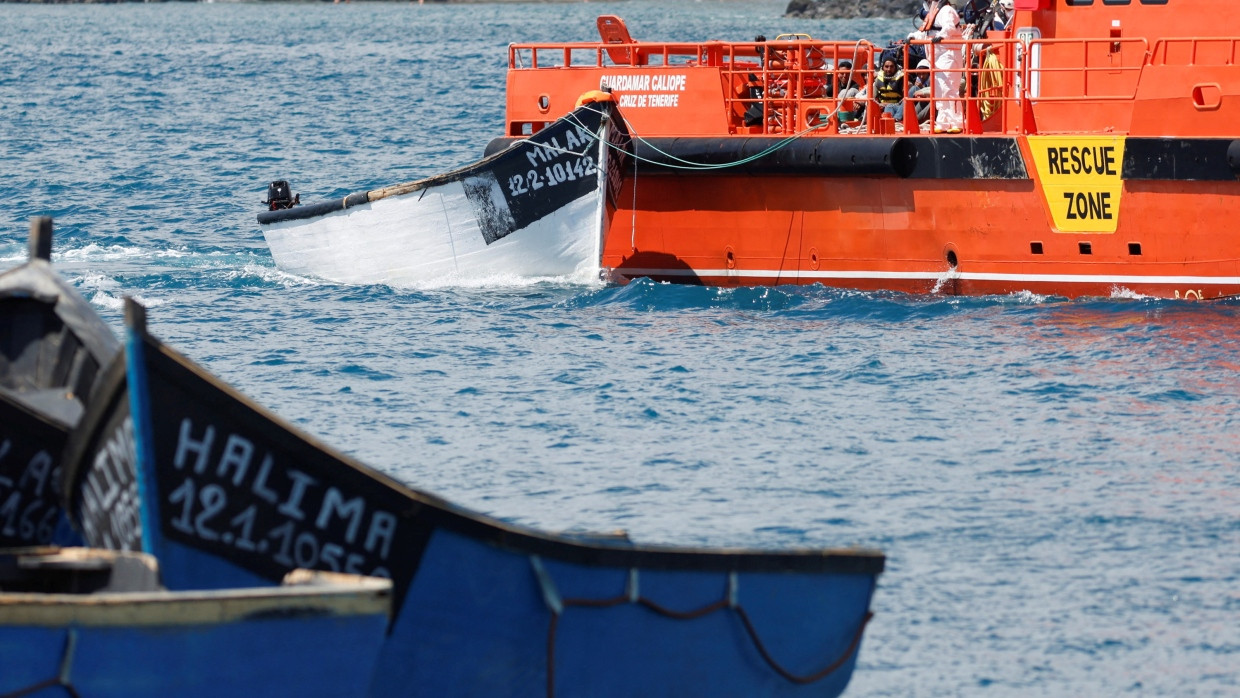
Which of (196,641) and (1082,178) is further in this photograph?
(1082,178)

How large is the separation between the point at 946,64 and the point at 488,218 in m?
4.55

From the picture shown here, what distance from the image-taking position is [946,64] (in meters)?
15.7

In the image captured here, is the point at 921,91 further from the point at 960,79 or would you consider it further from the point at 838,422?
the point at 838,422

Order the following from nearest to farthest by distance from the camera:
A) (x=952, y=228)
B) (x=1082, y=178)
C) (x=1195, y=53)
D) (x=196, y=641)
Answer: (x=196, y=641)
(x=1082, y=178)
(x=1195, y=53)
(x=952, y=228)

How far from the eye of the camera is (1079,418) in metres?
11.5

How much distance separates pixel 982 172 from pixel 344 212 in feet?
20.3

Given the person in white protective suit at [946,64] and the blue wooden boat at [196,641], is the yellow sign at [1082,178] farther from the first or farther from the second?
the blue wooden boat at [196,641]

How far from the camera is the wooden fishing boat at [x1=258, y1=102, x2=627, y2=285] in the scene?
619 inches

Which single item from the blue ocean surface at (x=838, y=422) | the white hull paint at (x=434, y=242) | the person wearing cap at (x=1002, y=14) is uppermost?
the person wearing cap at (x=1002, y=14)

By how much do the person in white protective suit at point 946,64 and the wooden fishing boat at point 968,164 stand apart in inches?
2.1

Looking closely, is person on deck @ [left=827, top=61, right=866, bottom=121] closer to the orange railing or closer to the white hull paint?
the orange railing

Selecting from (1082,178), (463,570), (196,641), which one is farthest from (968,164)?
(196,641)

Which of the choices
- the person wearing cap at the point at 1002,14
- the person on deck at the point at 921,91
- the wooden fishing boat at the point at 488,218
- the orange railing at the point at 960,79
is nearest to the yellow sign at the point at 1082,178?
the orange railing at the point at 960,79

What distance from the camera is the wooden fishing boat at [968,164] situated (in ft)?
46.5
